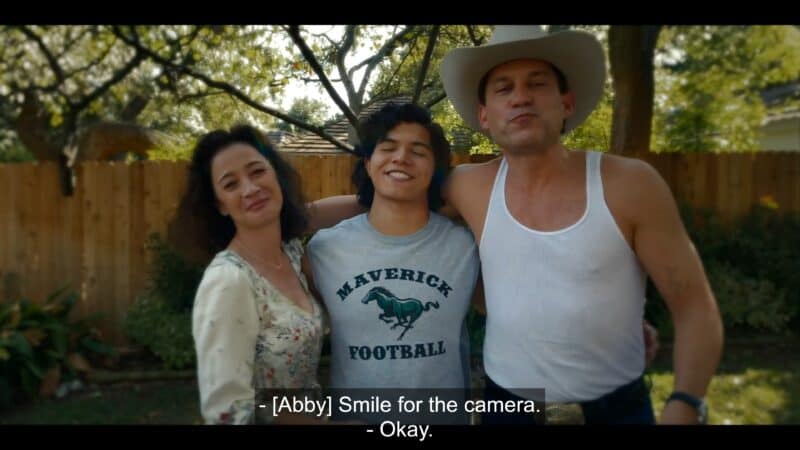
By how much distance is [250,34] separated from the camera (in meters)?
2.01

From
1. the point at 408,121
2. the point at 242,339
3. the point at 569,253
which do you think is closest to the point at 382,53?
the point at 408,121

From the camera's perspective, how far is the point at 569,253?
4.71ft

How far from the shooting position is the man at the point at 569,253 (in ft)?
4.63

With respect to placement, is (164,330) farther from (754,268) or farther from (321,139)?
(754,268)

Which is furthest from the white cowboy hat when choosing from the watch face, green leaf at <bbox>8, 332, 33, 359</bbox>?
green leaf at <bbox>8, 332, 33, 359</bbox>

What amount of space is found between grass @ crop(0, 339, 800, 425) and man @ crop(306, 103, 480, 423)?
1991 mm

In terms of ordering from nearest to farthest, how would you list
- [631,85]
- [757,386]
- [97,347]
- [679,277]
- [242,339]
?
[242,339], [679,277], [631,85], [757,386], [97,347]

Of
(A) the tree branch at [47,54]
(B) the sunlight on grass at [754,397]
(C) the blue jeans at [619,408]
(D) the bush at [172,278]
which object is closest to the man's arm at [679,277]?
(C) the blue jeans at [619,408]

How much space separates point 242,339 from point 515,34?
3.07ft

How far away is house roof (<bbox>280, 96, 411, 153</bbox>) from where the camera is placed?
5.74 ft

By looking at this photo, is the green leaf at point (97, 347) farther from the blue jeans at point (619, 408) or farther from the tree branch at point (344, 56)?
the blue jeans at point (619, 408)
